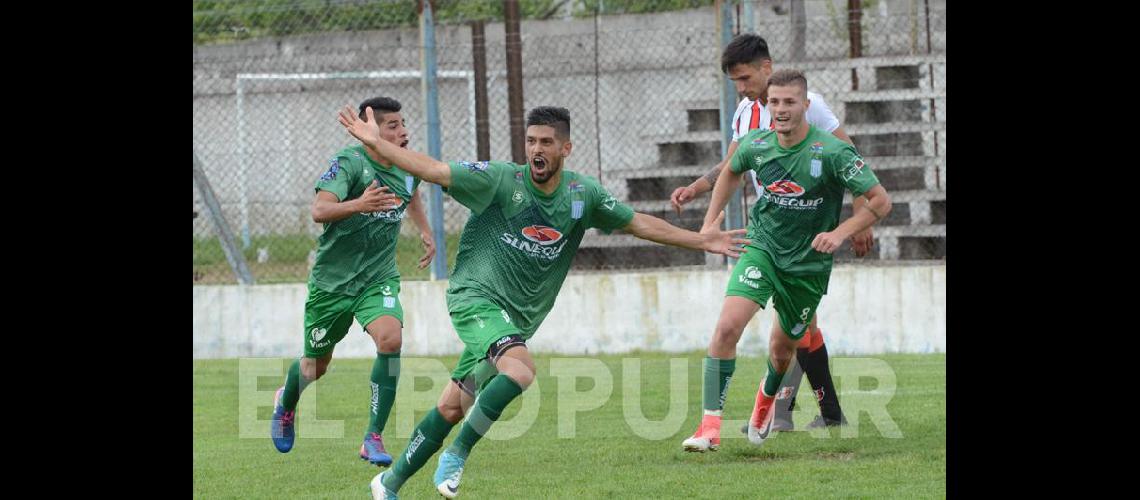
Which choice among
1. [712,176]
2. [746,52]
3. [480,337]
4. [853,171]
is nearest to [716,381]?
[853,171]

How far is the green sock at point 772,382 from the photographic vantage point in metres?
8.95

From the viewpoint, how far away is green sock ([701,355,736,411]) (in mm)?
8445

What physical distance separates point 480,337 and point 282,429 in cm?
237

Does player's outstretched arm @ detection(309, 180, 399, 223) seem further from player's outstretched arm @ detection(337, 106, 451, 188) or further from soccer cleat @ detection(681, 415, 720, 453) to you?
soccer cleat @ detection(681, 415, 720, 453)

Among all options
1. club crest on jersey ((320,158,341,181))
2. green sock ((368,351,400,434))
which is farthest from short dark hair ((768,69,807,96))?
green sock ((368,351,400,434))

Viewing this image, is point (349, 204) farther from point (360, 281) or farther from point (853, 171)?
point (853, 171)

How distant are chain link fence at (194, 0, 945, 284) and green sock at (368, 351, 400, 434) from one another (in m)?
5.58

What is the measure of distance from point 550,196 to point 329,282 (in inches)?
83.2

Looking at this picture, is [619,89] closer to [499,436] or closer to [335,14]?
[335,14]

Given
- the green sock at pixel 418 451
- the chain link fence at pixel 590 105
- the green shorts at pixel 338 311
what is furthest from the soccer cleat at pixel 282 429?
the chain link fence at pixel 590 105

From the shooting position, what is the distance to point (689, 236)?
7.53 m

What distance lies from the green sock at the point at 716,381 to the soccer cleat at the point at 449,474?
1.94m

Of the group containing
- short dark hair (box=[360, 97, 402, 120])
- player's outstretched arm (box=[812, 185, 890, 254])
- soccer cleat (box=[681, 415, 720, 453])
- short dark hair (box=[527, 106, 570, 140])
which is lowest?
soccer cleat (box=[681, 415, 720, 453])
